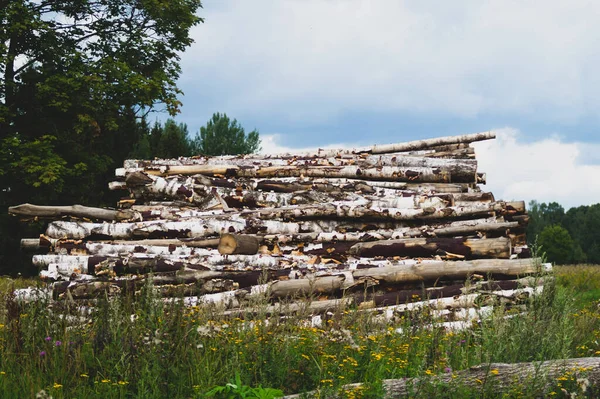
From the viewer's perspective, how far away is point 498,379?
4.32 meters

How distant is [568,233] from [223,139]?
167 feet

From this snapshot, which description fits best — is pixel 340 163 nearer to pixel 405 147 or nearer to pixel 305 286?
pixel 405 147

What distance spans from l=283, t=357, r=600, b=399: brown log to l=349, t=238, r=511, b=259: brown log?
3.42 m

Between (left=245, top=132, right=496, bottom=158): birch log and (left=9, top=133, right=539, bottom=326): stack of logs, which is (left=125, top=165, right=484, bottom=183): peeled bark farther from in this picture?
(left=245, top=132, right=496, bottom=158): birch log

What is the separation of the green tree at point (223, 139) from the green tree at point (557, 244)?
1674 inches

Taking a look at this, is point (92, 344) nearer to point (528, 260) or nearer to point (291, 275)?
point (291, 275)

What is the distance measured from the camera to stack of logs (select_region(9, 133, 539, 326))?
7.36 metres

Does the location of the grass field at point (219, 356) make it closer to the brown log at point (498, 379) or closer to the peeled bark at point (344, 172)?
the brown log at point (498, 379)

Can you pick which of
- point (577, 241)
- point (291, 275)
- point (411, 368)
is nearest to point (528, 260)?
point (291, 275)

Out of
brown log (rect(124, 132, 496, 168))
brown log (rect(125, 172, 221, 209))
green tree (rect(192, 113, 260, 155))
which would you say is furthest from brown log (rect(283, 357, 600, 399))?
green tree (rect(192, 113, 260, 155))

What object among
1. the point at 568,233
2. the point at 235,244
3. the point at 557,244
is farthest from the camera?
the point at 568,233

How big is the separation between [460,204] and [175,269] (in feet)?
14.5

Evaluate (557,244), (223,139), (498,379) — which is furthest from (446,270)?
(557,244)

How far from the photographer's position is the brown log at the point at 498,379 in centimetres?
407
